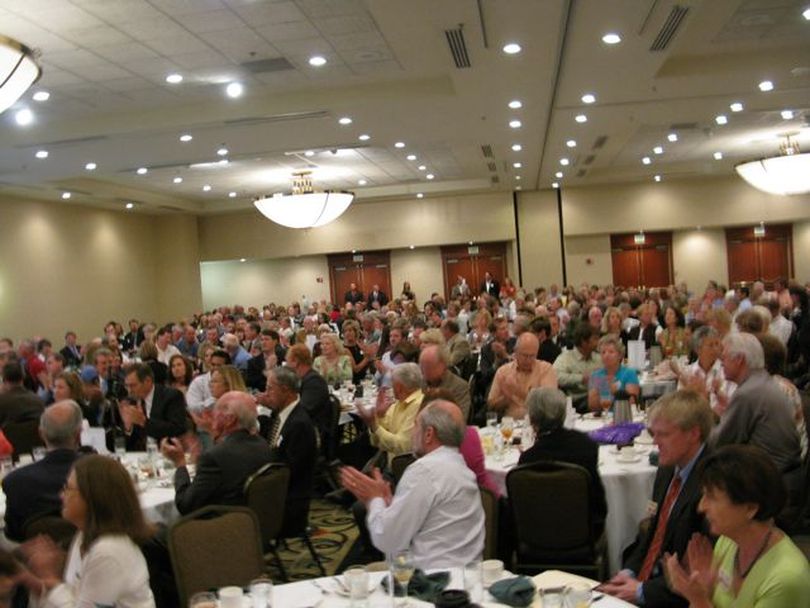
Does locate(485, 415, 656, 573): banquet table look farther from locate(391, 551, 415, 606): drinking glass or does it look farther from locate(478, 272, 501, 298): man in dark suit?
locate(478, 272, 501, 298): man in dark suit

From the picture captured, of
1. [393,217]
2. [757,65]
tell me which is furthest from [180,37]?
[393,217]

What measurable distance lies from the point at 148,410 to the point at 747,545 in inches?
214

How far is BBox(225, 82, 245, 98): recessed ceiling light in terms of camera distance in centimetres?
1008

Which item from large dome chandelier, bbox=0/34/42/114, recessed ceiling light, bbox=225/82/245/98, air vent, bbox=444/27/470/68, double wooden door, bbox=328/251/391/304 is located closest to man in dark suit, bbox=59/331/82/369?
recessed ceiling light, bbox=225/82/245/98

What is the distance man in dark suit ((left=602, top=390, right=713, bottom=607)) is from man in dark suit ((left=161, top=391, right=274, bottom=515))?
220 cm

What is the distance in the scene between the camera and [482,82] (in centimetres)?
1030

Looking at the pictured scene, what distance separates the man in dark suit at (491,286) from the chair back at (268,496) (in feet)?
59.0

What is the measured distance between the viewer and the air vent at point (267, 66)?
9259 mm

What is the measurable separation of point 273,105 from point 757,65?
6242 millimetres

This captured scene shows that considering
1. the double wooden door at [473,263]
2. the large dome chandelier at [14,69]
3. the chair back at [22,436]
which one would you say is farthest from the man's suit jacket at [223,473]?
the double wooden door at [473,263]

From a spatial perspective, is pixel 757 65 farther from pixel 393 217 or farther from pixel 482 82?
pixel 393 217

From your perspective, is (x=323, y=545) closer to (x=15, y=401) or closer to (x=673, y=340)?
(x=15, y=401)

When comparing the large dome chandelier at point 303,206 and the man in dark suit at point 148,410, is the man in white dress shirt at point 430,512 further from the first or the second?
the large dome chandelier at point 303,206

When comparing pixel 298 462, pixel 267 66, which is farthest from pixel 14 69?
pixel 267 66
